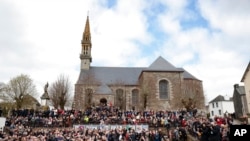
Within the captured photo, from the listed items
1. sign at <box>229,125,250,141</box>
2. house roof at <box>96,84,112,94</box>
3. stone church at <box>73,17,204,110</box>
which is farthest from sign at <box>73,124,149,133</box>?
house roof at <box>96,84,112,94</box>

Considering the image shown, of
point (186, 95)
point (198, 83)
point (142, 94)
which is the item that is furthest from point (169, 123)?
point (198, 83)

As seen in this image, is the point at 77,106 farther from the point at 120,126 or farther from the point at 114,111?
the point at 120,126

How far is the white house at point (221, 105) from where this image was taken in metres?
59.3

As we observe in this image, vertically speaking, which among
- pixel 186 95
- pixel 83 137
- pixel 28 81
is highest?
pixel 28 81

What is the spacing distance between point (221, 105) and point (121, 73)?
2717 centimetres

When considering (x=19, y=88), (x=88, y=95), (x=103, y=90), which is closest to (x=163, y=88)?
(x=103, y=90)

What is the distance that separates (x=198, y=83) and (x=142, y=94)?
34.8ft

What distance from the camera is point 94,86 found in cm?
4069

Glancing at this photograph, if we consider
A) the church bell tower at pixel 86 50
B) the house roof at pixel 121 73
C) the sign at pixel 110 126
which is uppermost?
the church bell tower at pixel 86 50

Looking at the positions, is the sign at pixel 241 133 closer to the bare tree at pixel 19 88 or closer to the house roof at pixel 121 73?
the house roof at pixel 121 73

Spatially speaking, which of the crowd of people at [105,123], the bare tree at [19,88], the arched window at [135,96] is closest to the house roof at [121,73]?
the arched window at [135,96]

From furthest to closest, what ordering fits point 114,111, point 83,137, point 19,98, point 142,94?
point 19,98 → point 142,94 → point 114,111 → point 83,137

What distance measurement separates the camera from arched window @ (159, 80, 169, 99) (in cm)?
3938

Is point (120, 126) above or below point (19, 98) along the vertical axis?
below
